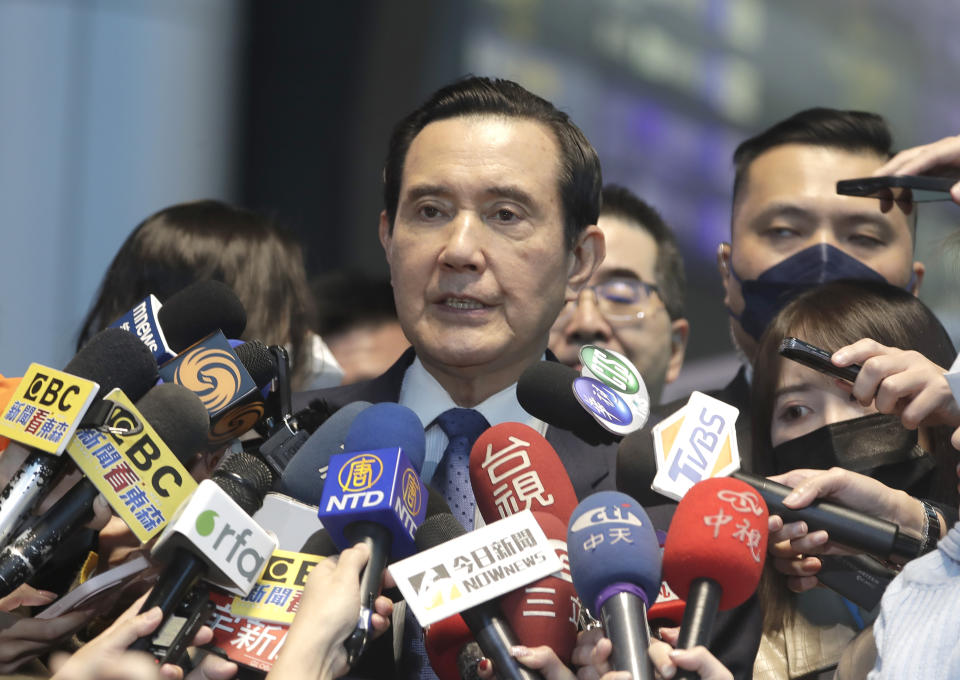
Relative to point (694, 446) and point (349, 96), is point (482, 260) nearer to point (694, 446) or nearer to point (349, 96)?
point (694, 446)

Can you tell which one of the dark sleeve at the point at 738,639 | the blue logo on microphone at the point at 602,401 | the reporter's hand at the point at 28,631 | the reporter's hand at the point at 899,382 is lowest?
the reporter's hand at the point at 28,631

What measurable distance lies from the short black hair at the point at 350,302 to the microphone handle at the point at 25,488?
2418 millimetres

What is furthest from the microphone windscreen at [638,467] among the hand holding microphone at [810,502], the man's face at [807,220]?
the man's face at [807,220]

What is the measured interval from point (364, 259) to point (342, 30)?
0.98m

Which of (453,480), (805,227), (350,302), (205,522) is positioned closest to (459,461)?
(453,480)

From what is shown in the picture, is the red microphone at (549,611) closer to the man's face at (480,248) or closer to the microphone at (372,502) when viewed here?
the microphone at (372,502)

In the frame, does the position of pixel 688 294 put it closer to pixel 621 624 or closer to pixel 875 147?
pixel 875 147

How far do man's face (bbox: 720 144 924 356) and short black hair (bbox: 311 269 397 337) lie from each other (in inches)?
57.9

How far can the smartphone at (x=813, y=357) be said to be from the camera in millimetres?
1809

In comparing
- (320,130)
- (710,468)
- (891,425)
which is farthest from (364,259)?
(710,468)

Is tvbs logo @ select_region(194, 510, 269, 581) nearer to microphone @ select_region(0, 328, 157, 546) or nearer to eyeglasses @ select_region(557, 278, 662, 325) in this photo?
microphone @ select_region(0, 328, 157, 546)

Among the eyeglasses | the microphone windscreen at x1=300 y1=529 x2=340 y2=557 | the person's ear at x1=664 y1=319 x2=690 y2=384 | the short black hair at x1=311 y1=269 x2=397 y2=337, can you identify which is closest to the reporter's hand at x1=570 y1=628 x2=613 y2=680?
the microphone windscreen at x1=300 y1=529 x2=340 y2=557

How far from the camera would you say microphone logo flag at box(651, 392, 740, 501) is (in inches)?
62.0

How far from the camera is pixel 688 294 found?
4.17m
